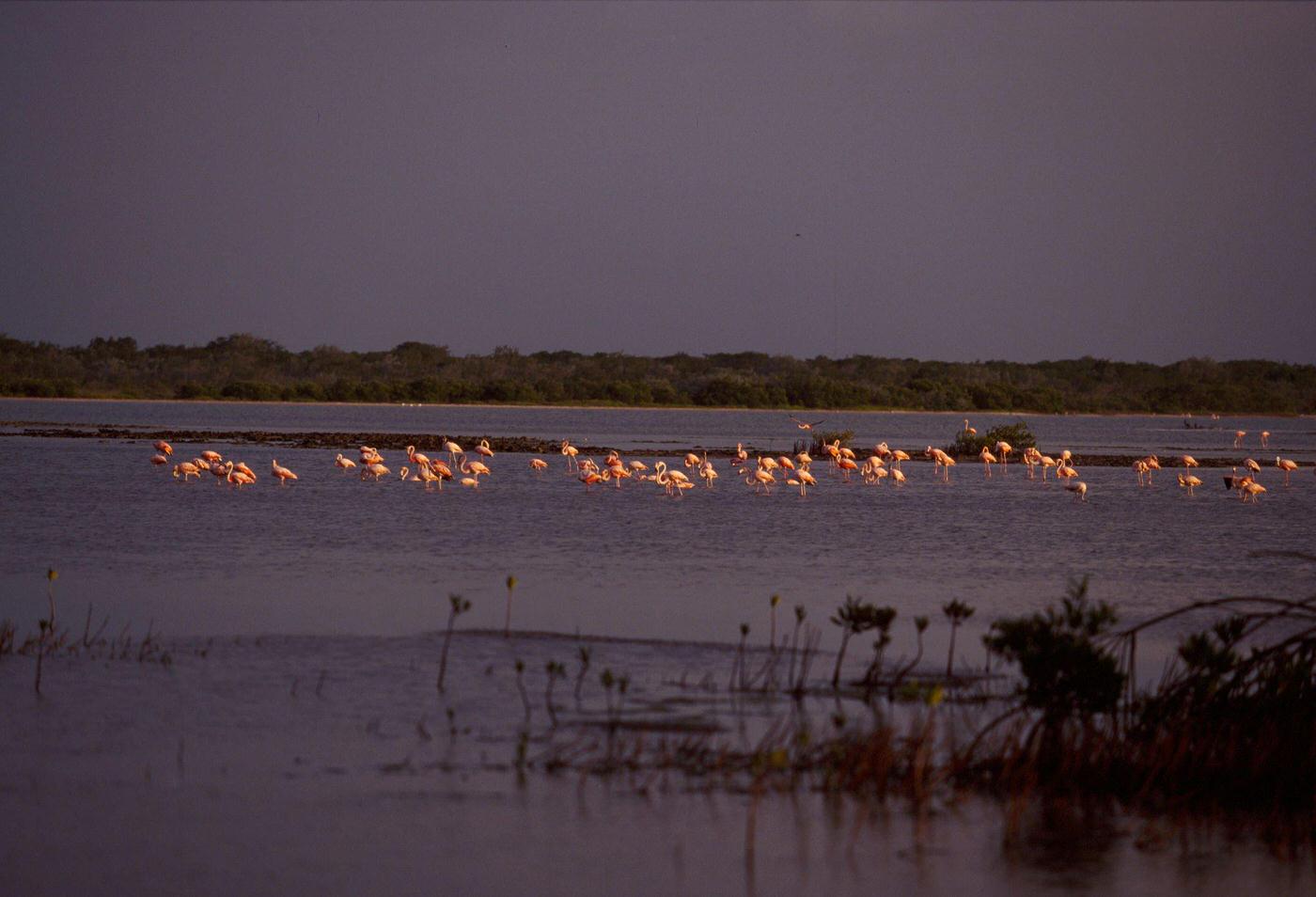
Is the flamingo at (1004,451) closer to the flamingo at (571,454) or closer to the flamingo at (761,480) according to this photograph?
the flamingo at (761,480)

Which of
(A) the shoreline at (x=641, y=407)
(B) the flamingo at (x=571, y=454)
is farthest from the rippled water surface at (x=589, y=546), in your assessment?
(A) the shoreline at (x=641, y=407)

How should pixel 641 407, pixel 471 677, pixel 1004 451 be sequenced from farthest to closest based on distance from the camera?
pixel 641 407 < pixel 1004 451 < pixel 471 677

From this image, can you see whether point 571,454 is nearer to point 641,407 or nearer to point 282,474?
point 282,474

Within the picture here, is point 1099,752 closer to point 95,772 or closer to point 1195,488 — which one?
point 95,772

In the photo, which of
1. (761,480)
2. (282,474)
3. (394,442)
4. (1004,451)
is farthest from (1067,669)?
(394,442)

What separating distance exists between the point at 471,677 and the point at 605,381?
112m

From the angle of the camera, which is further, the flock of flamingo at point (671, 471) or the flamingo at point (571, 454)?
the flamingo at point (571, 454)

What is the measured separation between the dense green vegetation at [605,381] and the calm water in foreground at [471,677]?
79942 mm

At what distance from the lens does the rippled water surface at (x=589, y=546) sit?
14844 millimetres

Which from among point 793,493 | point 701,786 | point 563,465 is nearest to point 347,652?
point 701,786

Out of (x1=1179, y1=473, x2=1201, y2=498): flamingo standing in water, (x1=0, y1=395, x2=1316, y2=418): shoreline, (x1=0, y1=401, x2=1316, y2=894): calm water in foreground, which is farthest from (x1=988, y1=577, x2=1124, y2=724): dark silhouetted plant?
(x1=0, y1=395, x2=1316, y2=418): shoreline

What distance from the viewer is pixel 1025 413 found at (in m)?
114

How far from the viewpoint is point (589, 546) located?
68.3ft

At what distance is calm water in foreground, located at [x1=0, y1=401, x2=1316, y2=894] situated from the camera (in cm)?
730
